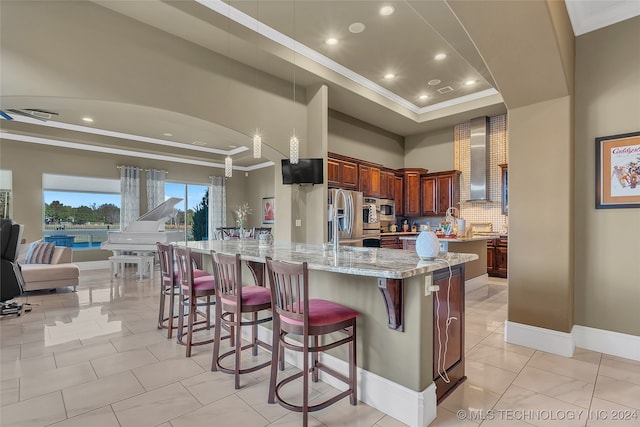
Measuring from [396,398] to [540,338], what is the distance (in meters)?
2.00

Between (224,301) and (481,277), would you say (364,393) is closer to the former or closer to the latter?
(224,301)

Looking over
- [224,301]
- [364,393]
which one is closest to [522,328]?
[364,393]

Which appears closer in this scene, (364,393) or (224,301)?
(364,393)

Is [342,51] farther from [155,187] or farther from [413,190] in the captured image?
[155,187]

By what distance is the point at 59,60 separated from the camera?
11.2 feet

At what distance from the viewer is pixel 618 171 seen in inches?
116

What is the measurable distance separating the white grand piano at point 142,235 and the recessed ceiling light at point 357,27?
544cm

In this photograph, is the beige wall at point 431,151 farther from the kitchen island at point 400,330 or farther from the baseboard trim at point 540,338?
the kitchen island at point 400,330

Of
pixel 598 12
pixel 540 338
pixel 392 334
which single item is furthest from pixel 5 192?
pixel 598 12

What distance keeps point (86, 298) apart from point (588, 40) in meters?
7.51

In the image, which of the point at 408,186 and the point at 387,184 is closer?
the point at 387,184

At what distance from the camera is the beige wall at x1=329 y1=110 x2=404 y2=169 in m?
6.79

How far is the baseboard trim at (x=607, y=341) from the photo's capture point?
284cm

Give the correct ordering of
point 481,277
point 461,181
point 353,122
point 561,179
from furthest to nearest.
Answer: point 461,181, point 353,122, point 481,277, point 561,179
